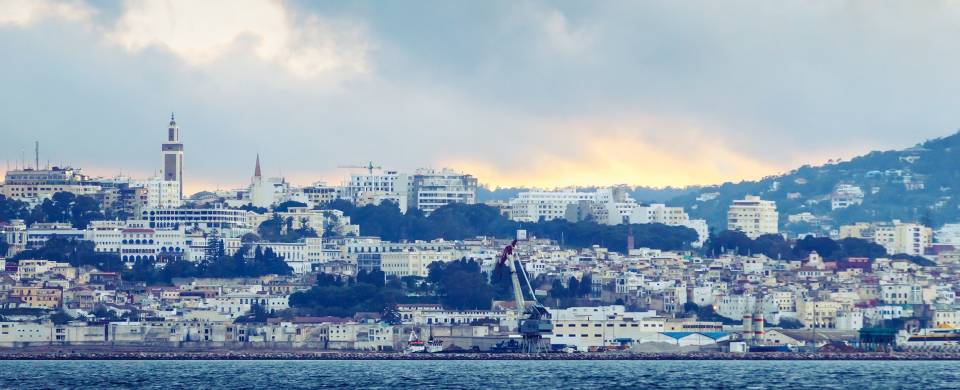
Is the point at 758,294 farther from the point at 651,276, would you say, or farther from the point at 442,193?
the point at 442,193

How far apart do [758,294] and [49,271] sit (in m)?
35.2

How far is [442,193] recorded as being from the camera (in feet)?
547

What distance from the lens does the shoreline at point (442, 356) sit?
107 meters

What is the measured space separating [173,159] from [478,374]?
7575 centimetres

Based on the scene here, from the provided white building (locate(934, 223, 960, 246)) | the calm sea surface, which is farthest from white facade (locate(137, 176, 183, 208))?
the calm sea surface

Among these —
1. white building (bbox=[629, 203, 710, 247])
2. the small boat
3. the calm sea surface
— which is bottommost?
the calm sea surface

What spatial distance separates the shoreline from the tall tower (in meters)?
50.0

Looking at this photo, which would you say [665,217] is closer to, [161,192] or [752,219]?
[752,219]

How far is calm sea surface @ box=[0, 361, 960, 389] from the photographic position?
8056 cm

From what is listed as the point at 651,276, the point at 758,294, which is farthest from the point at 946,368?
the point at 651,276

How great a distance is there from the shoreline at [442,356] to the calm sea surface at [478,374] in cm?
311

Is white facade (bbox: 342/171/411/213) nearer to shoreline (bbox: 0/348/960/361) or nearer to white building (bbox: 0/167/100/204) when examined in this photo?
white building (bbox: 0/167/100/204)

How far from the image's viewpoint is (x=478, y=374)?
89.7 m

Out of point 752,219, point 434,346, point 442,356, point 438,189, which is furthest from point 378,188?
point 442,356
